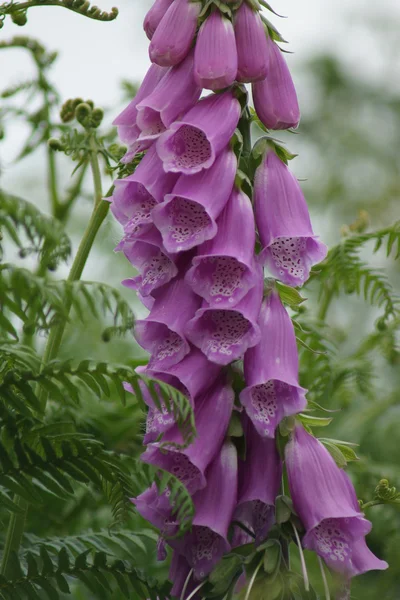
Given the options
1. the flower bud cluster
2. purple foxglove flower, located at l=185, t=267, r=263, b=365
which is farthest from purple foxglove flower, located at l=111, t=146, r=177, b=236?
purple foxglove flower, located at l=185, t=267, r=263, b=365

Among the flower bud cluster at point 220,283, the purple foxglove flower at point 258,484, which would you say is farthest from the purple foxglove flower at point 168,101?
the purple foxglove flower at point 258,484

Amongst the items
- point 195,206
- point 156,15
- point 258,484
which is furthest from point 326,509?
point 156,15

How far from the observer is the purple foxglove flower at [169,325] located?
737mm

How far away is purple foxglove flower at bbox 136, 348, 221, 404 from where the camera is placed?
2.37 feet

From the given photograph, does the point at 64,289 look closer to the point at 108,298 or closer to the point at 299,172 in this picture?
the point at 108,298

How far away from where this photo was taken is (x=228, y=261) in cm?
75

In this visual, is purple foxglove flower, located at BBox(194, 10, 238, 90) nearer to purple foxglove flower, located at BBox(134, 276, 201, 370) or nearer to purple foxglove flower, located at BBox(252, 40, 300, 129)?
purple foxglove flower, located at BBox(252, 40, 300, 129)

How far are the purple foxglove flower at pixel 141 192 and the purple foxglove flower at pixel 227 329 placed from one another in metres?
0.10

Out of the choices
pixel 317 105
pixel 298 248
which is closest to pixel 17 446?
pixel 298 248

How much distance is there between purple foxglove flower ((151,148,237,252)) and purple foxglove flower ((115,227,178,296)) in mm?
29

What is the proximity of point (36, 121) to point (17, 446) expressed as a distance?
2.60ft

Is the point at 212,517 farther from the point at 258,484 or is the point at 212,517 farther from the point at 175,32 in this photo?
the point at 175,32

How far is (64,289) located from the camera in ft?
1.89

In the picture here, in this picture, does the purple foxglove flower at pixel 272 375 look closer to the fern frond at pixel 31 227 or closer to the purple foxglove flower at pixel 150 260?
the purple foxglove flower at pixel 150 260
